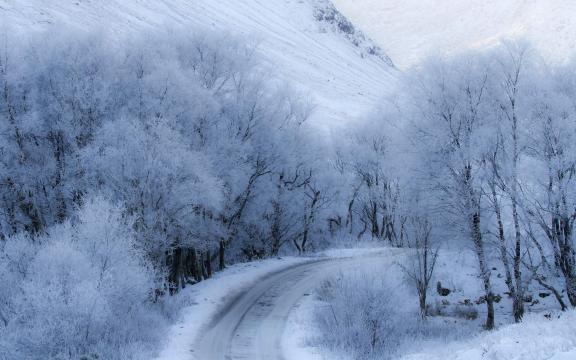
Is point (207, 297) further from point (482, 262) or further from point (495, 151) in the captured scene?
point (495, 151)

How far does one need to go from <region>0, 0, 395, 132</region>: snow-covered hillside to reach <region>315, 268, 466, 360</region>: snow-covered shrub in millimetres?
19011

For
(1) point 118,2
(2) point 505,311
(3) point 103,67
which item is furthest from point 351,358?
(1) point 118,2

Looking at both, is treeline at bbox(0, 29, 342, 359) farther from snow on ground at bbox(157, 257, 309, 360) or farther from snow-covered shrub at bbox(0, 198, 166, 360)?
snow on ground at bbox(157, 257, 309, 360)

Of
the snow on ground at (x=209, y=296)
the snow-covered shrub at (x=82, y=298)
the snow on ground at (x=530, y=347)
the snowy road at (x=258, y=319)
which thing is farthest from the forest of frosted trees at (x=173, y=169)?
the snow on ground at (x=530, y=347)

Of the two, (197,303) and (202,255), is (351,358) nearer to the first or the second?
(197,303)

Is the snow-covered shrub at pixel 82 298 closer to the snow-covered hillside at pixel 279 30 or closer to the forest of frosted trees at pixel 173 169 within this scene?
the forest of frosted trees at pixel 173 169

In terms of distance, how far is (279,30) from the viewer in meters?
160

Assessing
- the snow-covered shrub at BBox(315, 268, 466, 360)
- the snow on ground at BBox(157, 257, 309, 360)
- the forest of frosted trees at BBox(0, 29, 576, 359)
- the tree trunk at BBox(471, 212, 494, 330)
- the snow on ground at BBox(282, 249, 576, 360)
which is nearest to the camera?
the snow on ground at BBox(282, 249, 576, 360)

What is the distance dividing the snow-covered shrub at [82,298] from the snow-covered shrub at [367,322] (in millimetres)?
6468

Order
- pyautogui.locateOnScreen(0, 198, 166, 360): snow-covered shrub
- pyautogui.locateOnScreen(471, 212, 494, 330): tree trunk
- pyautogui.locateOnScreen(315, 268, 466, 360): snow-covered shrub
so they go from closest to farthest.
A: pyautogui.locateOnScreen(0, 198, 166, 360): snow-covered shrub, pyautogui.locateOnScreen(315, 268, 466, 360): snow-covered shrub, pyautogui.locateOnScreen(471, 212, 494, 330): tree trunk

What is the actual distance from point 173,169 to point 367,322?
34.9 ft

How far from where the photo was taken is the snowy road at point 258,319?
18.4 m

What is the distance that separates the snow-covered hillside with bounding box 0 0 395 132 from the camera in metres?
77.1

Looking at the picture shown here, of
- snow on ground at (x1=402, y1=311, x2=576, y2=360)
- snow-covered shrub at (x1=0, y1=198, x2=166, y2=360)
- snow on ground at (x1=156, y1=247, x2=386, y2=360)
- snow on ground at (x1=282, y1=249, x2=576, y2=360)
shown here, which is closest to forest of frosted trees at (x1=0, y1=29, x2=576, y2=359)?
snow-covered shrub at (x1=0, y1=198, x2=166, y2=360)
